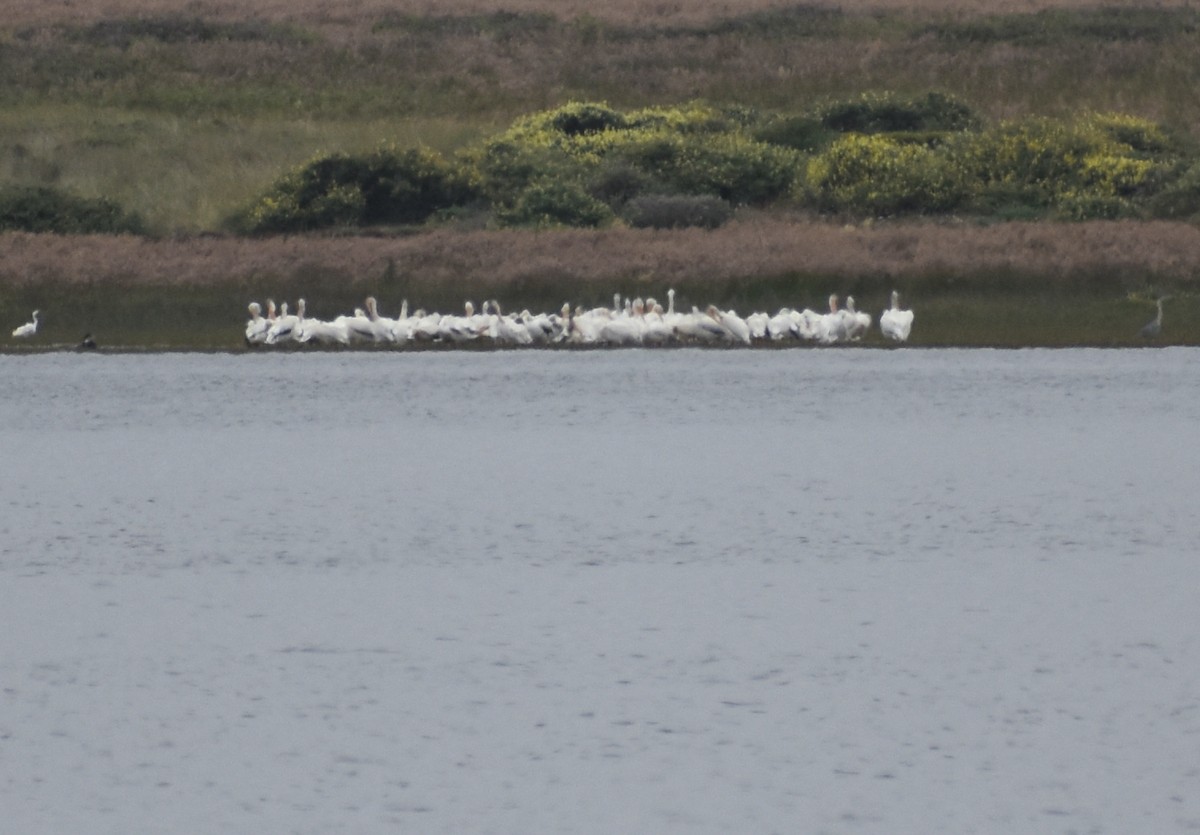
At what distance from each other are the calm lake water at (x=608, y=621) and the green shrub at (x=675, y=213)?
1636 cm

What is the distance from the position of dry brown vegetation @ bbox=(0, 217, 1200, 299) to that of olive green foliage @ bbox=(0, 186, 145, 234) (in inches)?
77.5

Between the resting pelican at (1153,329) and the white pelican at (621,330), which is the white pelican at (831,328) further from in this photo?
the resting pelican at (1153,329)

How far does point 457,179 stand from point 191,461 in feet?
79.5

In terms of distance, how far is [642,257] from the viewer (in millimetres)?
42188

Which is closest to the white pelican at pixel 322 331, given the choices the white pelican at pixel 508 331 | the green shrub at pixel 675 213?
the white pelican at pixel 508 331

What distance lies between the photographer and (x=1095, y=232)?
4091cm

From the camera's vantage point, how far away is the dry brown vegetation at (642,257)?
39.9 meters

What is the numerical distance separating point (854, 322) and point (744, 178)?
1272cm

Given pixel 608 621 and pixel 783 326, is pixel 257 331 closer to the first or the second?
pixel 783 326

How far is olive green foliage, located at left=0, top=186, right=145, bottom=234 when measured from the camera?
151 feet

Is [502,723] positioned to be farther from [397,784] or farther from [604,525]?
[604,525]

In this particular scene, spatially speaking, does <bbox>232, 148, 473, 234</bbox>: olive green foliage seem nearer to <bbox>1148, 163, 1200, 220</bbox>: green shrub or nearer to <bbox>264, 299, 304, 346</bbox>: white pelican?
<bbox>264, 299, 304, 346</bbox>: white pelican

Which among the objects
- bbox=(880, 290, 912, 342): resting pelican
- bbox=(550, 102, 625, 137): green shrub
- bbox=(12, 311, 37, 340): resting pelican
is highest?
bbox=(550, 102, 625, 137): green shrub

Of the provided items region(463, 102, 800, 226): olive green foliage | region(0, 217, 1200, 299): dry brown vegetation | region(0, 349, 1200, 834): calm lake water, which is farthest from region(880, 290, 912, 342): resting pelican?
region(463, 102, 800, 226): olive green foliage
